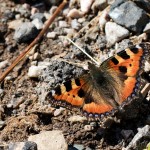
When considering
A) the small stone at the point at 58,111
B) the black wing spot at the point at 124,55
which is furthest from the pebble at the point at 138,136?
the small stone at the point at 58,111

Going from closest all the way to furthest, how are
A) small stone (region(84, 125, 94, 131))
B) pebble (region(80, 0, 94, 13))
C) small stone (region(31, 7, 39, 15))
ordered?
small stone (region(84, 125, 94, 131)), pebble (region(80, 0, 94, 13)), small stone (region(31, 7, 39, 15))

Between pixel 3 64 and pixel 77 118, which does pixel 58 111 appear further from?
pixel 3 64

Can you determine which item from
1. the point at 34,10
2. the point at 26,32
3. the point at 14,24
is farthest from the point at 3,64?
the point at 34,10

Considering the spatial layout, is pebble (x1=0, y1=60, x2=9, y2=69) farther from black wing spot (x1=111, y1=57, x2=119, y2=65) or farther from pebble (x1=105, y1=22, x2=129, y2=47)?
black wing spot (x1=111, y1=57, x2=119, y2=65)

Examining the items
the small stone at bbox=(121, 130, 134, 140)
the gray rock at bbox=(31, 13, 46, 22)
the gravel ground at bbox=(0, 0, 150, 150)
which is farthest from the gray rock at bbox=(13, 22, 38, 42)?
the small stone at bbox=(121, 130, 134, 140)

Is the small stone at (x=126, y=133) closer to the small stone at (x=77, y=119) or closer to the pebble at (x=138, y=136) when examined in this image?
the pebble at (x=138, y=136)
